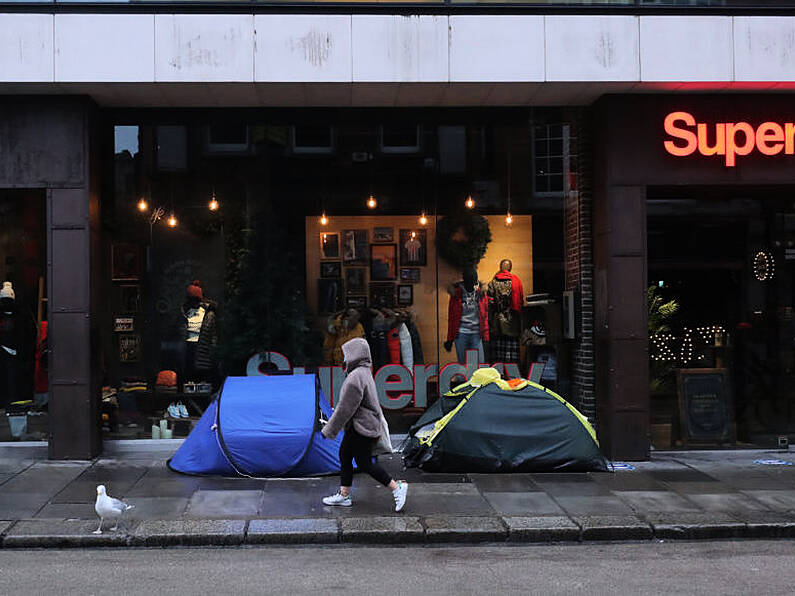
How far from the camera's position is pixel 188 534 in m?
7.37

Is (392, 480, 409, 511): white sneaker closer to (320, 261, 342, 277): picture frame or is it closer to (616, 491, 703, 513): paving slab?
(616, 491, 703, 513): paving slab

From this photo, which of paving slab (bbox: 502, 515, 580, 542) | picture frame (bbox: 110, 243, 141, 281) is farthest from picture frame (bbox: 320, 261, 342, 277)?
paving slab (bbox: 502, 515, 580, 542)

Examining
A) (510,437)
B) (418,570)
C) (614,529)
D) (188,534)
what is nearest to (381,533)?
(418,570)

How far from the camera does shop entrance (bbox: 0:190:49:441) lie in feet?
38.1

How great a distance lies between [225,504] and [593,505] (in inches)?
140

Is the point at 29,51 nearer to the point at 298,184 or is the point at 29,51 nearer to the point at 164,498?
the point at 298,184

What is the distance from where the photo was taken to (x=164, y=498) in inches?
344

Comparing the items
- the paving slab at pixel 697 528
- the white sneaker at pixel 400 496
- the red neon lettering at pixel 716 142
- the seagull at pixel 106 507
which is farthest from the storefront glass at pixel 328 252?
the seagull at pixel 106 507

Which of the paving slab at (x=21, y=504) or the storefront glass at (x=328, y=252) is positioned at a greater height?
the storefront glass at (x=328, y=252)

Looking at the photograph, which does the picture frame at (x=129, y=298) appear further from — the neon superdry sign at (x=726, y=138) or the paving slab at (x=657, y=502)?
the neon superdry sign at (x=726, y=138)

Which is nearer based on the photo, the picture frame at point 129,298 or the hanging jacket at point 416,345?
the picture frame at point 129,298

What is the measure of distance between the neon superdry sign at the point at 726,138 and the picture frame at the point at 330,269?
4550mm

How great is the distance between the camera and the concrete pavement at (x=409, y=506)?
24.5 feet

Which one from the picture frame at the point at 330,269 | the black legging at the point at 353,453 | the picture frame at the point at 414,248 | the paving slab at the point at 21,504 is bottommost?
the paving slab at the point at 21,504
